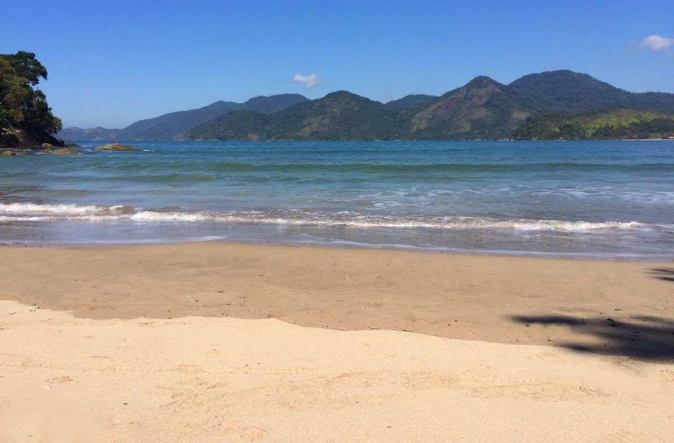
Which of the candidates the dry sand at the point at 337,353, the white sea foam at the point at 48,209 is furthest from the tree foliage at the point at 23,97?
the dry sand at the point at 337,353

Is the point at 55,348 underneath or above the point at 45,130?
underneath

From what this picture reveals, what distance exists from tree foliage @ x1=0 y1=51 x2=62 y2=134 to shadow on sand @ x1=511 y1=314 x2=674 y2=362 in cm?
6324

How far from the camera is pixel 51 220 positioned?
509 inches

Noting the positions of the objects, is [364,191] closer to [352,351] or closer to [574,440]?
[352,351]

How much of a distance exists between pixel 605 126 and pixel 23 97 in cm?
12502

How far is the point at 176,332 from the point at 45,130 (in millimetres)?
70189

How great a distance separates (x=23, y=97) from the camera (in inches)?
2229

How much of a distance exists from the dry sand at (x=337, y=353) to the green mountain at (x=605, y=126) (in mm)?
132162

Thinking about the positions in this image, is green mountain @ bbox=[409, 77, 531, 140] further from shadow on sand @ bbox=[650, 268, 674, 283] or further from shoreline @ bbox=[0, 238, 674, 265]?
shadow on sand @ bbox=[650, 268, 674, 283]

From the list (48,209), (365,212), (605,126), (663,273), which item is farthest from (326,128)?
(663,273)

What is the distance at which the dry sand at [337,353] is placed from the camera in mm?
3096

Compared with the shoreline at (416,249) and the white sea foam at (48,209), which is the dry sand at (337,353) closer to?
the shoreline at (416,249)

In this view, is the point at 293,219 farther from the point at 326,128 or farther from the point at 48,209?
the point at 326,128

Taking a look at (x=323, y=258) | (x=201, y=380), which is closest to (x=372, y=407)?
(x=201, y=380)
